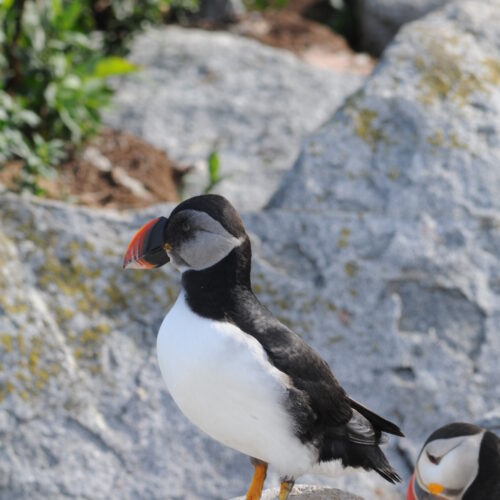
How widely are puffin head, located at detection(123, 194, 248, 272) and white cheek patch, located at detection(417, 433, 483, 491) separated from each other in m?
0.98

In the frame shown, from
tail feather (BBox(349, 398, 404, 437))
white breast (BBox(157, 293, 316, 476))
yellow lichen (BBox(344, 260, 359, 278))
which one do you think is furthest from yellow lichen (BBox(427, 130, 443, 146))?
white breast (BBox(157, 293, 316, 476))

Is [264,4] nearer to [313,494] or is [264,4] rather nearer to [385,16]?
[385,16]

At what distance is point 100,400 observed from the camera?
13.6ft

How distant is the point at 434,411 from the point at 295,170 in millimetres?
1534

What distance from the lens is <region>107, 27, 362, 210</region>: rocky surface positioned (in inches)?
258

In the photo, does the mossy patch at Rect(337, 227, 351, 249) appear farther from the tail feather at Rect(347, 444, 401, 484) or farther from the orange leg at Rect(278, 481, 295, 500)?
the orange leg at Rect(278, 481, 295, 500)

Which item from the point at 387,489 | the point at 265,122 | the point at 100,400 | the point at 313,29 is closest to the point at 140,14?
the point at 265,122

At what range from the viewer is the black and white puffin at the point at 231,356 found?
2.98m

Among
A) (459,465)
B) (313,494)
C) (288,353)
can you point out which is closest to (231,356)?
(288,353)

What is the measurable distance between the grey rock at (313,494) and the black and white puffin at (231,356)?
398 millimetres

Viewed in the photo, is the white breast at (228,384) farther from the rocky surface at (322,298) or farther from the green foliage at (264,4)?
the green foliage at (264,4)

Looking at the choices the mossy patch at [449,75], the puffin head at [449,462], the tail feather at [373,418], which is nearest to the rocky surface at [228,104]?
the mossy patch at [449,75]

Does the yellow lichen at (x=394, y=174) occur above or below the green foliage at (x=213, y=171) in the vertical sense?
above

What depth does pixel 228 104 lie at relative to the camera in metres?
7.19
